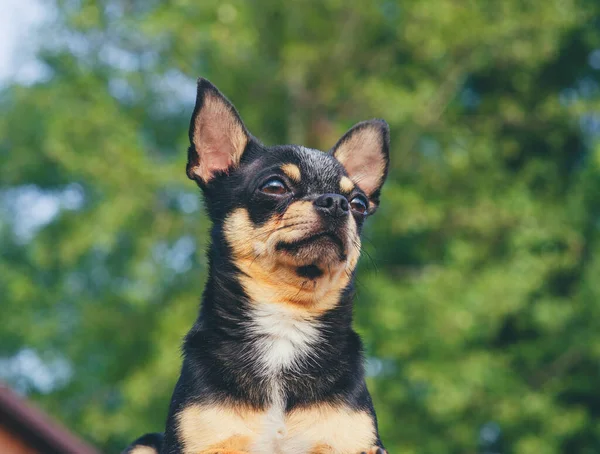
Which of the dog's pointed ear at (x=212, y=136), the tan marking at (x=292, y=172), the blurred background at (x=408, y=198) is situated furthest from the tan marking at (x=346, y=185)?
the blurred background at (x=408, y=198)

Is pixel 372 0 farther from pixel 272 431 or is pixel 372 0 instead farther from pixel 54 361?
pixel 272 431

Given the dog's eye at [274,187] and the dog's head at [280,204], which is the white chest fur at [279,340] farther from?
the dog's eye at [274,187]

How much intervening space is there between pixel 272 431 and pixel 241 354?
1.59 ft

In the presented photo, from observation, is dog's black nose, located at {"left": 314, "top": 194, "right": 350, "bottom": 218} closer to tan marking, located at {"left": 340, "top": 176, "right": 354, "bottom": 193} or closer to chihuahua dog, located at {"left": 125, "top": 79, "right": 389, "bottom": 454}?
chihuahua dog, located at {"left": 125, "top": 79, "right": 389, "bottom": 454}

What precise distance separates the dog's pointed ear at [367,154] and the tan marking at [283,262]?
52 centimetres

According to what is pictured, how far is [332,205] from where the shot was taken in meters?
3.85

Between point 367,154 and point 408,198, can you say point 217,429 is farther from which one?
point 408,198

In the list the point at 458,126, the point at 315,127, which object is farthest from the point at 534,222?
the point at 315,127

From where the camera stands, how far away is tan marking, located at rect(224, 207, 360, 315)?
390 centimetres

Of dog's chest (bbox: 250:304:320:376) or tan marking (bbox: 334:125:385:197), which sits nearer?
dog's chest (bbox: 250:304:320:376)

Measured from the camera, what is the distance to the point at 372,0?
14398 mm

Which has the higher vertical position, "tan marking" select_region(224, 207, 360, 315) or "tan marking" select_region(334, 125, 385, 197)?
"tan marking" select_region(334, 125, 385, 197)

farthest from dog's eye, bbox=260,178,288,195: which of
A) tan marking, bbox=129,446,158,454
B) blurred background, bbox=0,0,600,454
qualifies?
blurred background, bbox=0,0,600,454

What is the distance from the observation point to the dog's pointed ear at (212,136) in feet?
13.1
